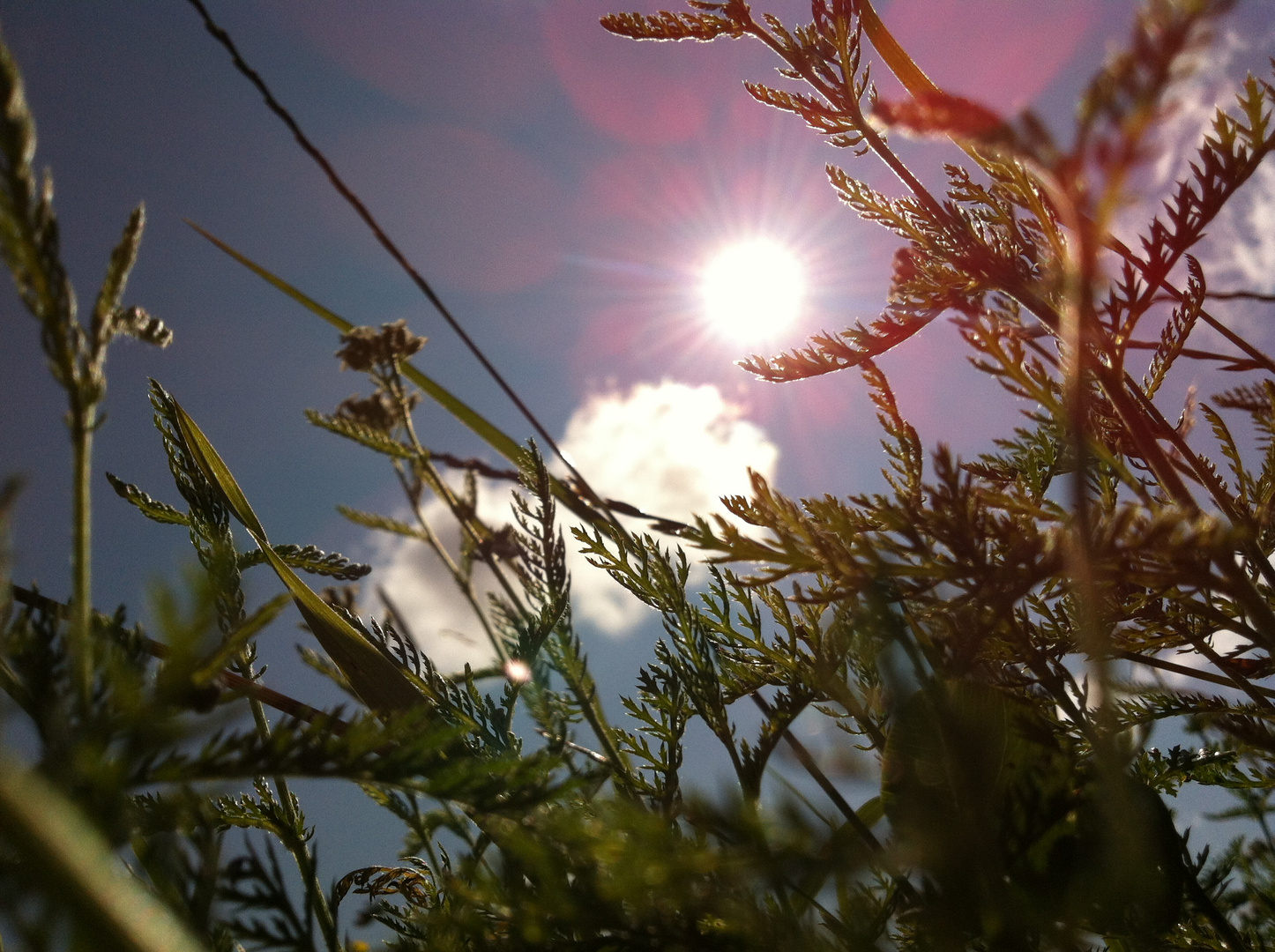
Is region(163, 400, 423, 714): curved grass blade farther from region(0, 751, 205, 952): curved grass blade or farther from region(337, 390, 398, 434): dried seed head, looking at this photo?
region(337, 390, 398, 434): dried seed head

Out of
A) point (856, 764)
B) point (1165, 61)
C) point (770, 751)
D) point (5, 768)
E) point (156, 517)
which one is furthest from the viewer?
point (156, 517)

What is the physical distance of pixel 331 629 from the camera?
1.95ft

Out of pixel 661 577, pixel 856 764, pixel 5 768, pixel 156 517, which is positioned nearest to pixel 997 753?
pixel 856 764

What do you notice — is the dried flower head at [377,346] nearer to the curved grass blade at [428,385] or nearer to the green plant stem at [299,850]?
the curved grass blade at [428,385]

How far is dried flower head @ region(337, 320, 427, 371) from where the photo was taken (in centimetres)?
162

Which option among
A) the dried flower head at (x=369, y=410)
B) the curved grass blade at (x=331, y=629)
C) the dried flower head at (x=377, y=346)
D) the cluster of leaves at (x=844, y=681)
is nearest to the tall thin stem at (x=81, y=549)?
the cluster of leaves at (x=844, y=681)

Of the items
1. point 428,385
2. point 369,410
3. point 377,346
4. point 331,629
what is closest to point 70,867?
point 331,629

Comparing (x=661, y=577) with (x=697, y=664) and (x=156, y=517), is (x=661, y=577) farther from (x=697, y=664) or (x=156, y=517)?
(x=156, y=517)

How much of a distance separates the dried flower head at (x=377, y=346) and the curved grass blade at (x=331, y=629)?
82cm

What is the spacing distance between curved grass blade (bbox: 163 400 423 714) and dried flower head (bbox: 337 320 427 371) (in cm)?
82

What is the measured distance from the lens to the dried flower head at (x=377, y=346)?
5.31 ft

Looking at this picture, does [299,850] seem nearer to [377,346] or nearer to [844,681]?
[844,681]

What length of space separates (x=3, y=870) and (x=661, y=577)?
40cm

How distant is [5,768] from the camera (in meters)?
0.20
